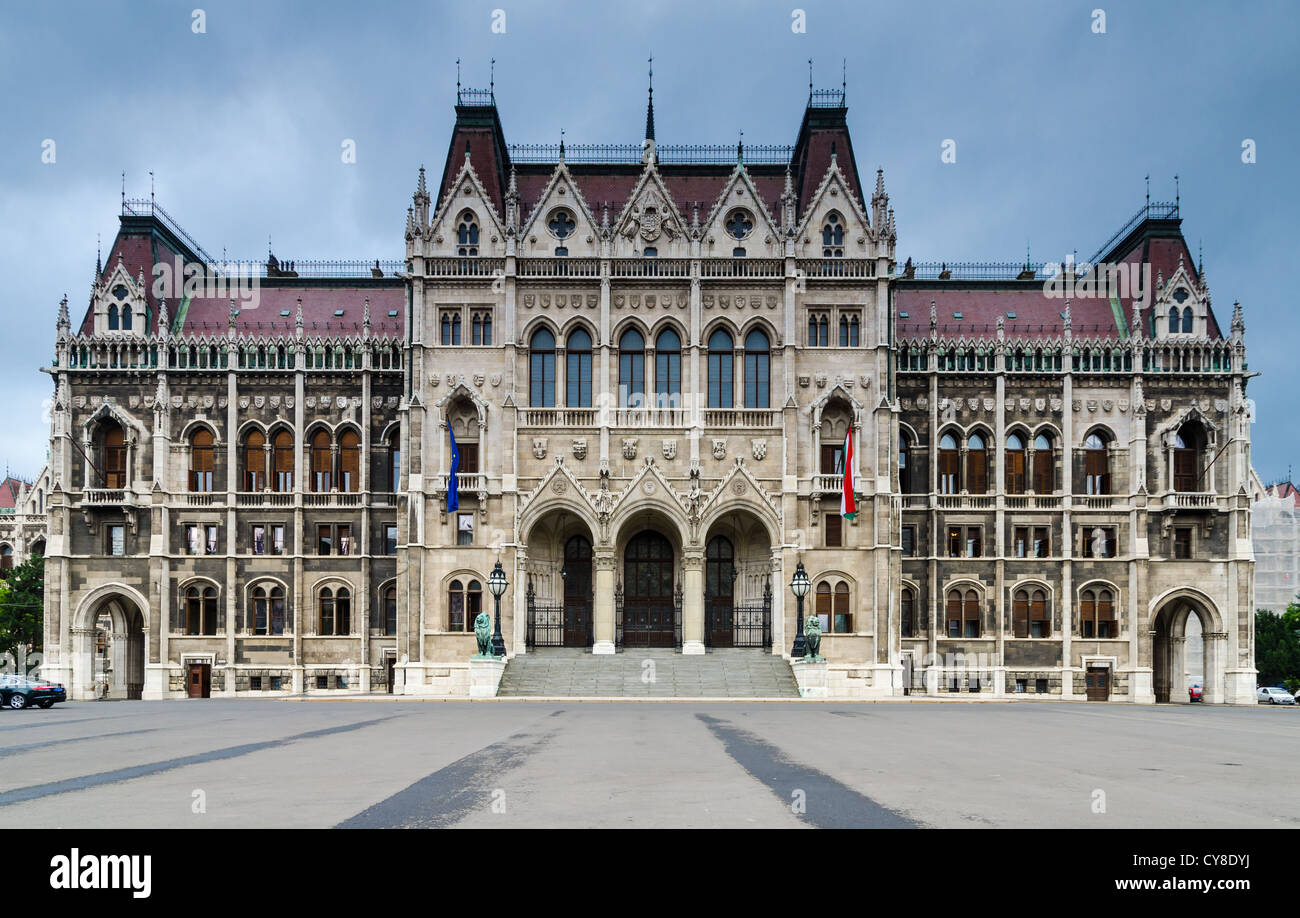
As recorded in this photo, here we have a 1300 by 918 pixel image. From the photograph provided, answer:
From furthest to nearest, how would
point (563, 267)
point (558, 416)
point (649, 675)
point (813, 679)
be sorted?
1. point (563, 267)
2. point (558, 416)
3. point (649, 675)
4. point (813, 679)

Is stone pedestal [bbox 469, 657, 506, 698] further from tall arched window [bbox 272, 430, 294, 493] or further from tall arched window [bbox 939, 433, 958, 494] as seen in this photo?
tall arched window [bbox 939, 433, 958, 494]

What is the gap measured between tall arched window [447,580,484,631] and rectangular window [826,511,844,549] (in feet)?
52.8

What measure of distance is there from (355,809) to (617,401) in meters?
39.5

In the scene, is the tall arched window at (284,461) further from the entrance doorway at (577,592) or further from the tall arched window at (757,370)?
the tall arched window at (757,370)

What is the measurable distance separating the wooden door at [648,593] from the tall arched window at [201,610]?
20.2 m

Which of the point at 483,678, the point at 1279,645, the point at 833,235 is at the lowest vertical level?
the point at 1279,645

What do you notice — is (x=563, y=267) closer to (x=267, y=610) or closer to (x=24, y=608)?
(x=267, y=610)

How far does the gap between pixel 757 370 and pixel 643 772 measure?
36.9 metres

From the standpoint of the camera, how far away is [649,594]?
5306 cm

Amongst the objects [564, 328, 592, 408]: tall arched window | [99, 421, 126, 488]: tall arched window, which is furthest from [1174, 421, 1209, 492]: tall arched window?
[99, 421, 126, 488]: tall arched window

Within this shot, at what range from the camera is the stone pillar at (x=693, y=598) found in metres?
49.9

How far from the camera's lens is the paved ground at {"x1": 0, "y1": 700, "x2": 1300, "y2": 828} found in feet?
40.9

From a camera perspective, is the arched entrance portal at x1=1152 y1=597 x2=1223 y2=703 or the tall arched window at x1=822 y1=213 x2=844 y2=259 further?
the arched entrance portal at x1=1152 y1=597 x2=1223 y2=703

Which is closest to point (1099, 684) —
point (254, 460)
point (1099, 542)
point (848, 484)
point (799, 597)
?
point (1099, 542)
